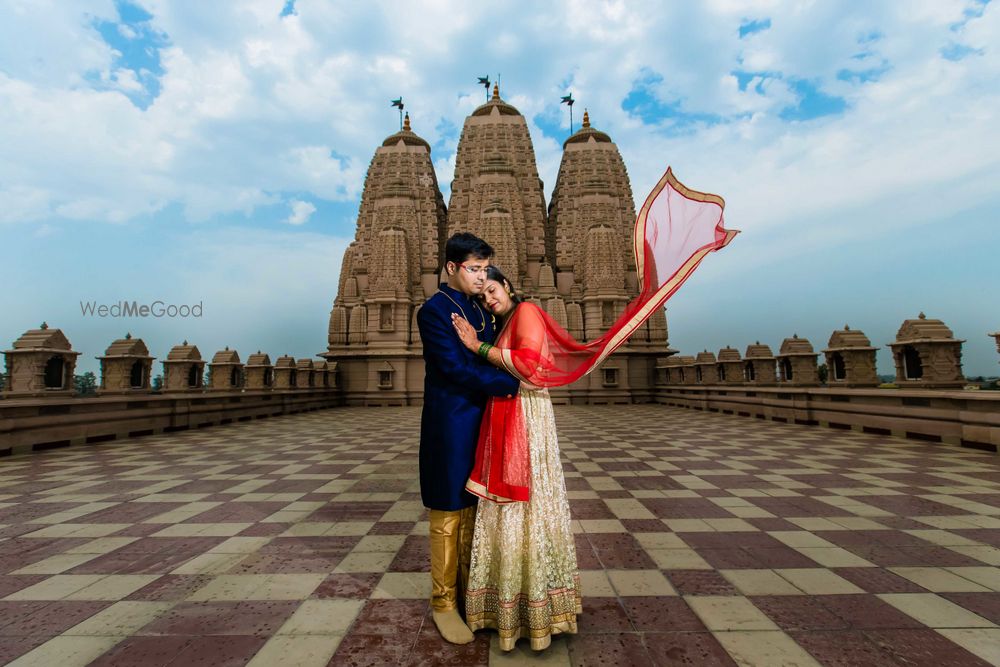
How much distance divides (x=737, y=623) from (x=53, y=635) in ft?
10.8

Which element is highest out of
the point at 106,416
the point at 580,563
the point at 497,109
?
the point at 497,109

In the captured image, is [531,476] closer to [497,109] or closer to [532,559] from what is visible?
[532,559]

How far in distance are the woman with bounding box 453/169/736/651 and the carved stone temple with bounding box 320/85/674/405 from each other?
2063 centimetres

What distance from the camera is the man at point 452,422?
210 cm

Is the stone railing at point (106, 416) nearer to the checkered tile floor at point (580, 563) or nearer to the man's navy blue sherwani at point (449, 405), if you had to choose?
the checkered tile floor at point (580, 563)

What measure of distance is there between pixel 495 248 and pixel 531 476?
24661mm

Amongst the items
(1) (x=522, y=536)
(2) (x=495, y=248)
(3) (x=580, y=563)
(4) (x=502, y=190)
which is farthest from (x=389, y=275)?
(1) (x=522, y=536)

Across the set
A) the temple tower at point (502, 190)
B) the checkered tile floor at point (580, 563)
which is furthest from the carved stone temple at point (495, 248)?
the checkered tile floor at point (580, 563)

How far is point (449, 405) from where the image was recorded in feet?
7.16

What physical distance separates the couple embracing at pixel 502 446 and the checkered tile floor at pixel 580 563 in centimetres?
19

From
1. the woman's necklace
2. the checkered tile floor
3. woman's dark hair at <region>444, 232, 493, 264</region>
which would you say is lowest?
the checkered tile floor

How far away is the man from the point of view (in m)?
2.10

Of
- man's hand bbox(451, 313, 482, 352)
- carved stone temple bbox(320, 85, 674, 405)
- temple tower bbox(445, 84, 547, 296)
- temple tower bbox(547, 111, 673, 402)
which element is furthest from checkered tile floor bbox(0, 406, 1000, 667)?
temple tower bbox(445, 84, 547, 296)

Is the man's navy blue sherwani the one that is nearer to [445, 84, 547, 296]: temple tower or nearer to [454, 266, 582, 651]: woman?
[454, 266, 582, 651]: woman
